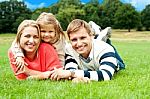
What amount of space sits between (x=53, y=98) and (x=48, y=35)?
2.83m

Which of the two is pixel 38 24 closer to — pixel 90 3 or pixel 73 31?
pixel 73 31

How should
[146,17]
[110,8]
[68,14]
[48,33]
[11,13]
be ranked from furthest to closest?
[110,8], [68,14], [146,17], [11,13], [48,33]

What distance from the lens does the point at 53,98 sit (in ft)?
14.8

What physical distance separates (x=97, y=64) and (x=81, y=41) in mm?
530

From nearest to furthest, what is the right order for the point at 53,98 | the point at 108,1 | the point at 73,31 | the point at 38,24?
the point at 53,98 → the point at 73,31 → the point at 38,24 → the point at 108,1

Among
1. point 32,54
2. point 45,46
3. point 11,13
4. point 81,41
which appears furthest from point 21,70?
point 11,13

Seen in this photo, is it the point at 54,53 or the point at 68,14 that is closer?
the point at 54,53

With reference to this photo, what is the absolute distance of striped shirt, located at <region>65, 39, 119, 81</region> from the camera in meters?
6.43

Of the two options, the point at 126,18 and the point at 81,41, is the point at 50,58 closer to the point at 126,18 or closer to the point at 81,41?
the point at 81,41

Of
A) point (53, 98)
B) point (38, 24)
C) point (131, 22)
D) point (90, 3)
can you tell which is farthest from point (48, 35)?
point (90, 3)

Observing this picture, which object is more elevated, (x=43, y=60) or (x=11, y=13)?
(x=43, y=60)

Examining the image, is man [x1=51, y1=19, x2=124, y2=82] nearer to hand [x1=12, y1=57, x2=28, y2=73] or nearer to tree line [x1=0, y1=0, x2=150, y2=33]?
hand [x1=12, y1=57, x2=28, y2=73]

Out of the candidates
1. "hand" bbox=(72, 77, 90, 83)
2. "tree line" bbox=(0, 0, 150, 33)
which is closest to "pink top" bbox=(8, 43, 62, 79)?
"hand" bbox=(72, 77, 90, 83)

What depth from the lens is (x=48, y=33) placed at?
721cm
